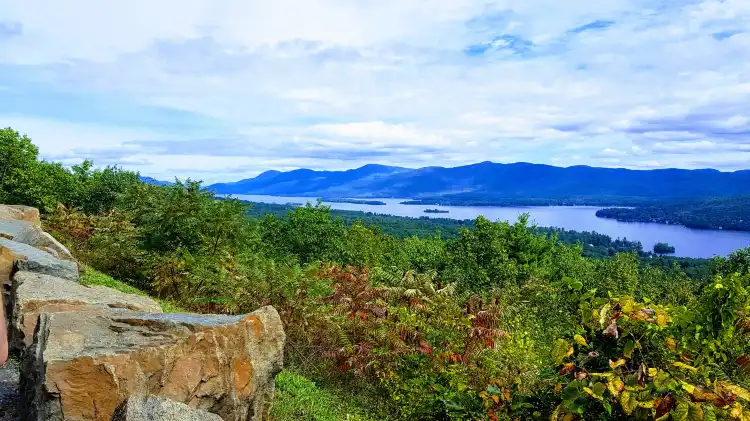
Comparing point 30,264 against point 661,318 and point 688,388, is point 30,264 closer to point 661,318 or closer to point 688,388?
point 661,318

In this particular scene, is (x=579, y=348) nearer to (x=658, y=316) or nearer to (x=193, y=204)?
(x=658, y=316)

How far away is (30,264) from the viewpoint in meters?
9.85

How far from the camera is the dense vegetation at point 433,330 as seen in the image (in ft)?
13.5

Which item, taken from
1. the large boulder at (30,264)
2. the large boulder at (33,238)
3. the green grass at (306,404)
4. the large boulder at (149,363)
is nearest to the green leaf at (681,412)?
the large boulder at (149,363)

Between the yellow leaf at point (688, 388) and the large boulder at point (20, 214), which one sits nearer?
the yellow leaf at point (688, 388)

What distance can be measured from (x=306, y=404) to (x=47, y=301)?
429 cm

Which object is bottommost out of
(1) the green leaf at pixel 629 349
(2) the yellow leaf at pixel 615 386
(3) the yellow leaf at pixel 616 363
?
(2) the yellow leaf at pixel 615 386

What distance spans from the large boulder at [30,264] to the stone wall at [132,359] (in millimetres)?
1247

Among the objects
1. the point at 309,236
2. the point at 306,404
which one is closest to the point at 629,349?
the point at 306,404

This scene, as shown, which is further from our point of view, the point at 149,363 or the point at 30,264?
the point at 30,264

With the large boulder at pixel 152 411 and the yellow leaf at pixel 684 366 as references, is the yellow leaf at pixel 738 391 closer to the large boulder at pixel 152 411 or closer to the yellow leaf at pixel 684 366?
the yellow leaf at pixel 684 366

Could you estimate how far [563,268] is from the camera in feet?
131

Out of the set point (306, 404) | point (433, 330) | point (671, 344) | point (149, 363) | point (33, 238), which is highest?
point (33, 238)

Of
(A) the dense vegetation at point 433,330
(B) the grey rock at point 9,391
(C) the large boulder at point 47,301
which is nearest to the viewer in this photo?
(A) the dense vegetation at point 433,330
